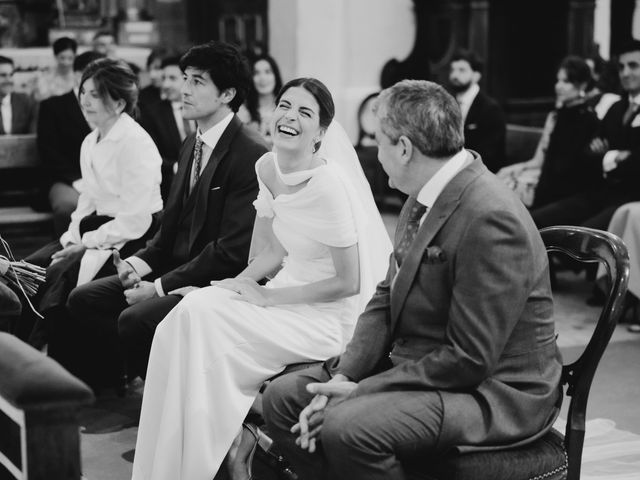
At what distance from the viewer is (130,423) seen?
178 inches

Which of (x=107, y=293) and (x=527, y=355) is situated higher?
(x=527, y=355)

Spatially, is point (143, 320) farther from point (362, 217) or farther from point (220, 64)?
point (220, 64)

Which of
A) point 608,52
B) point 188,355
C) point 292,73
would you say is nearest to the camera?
point 188,355

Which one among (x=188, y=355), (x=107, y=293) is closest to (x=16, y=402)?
(x=188, y=355)

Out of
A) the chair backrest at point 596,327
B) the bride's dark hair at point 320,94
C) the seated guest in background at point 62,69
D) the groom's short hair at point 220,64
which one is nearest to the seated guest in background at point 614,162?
the groom's short hair at point 220,64

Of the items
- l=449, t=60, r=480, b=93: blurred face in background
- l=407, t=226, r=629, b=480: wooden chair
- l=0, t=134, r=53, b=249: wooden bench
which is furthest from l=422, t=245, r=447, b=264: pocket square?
l=449, t=60, r=480, b=93: blurred face in background

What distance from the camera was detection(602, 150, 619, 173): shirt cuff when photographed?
659 centimetres

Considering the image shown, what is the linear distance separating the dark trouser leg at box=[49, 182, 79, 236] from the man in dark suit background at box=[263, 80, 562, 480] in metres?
3.49

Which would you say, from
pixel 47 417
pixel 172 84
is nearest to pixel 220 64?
pixel 47 417

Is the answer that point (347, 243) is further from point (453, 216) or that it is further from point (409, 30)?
point (409, 30)

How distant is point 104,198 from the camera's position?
16.5ft

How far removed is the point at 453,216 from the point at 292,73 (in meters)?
8.08

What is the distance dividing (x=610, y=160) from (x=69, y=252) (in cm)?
333

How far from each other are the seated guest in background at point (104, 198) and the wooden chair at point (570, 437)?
225 cm
